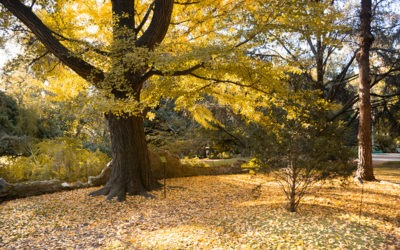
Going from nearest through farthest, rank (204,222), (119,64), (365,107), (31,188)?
(204,222), (119,64), (31,188), (365,107)

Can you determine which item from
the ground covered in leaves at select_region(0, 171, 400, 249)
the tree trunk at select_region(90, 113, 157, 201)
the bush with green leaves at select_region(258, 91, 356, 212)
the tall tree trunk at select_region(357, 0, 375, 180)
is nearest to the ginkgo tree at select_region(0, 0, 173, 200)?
the tree trunk at select_region(90, 113, 157, 201)

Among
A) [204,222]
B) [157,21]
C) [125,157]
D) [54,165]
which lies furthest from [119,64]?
[54,165]

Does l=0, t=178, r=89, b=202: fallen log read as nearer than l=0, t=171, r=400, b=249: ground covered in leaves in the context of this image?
No

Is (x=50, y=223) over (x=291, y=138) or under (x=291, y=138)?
under

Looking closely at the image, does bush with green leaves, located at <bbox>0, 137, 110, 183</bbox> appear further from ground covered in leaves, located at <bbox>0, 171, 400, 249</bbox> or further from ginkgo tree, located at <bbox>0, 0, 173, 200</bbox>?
ginkgo tree, located at <bbox>0, 0, 173, 200</bbox>

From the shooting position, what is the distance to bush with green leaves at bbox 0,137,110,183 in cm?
775

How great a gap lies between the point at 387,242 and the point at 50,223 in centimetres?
Answer: 515

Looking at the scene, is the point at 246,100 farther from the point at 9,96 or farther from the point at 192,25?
Result: the point at 9,96

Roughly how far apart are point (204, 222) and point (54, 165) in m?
5.19

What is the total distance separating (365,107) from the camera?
8.96 m

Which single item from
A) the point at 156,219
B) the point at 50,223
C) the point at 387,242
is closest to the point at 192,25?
the point at 156,219

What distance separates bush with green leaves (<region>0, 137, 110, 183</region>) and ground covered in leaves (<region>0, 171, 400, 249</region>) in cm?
101

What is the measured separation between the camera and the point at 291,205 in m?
5.37

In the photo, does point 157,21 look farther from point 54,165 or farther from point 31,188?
point 31,188
